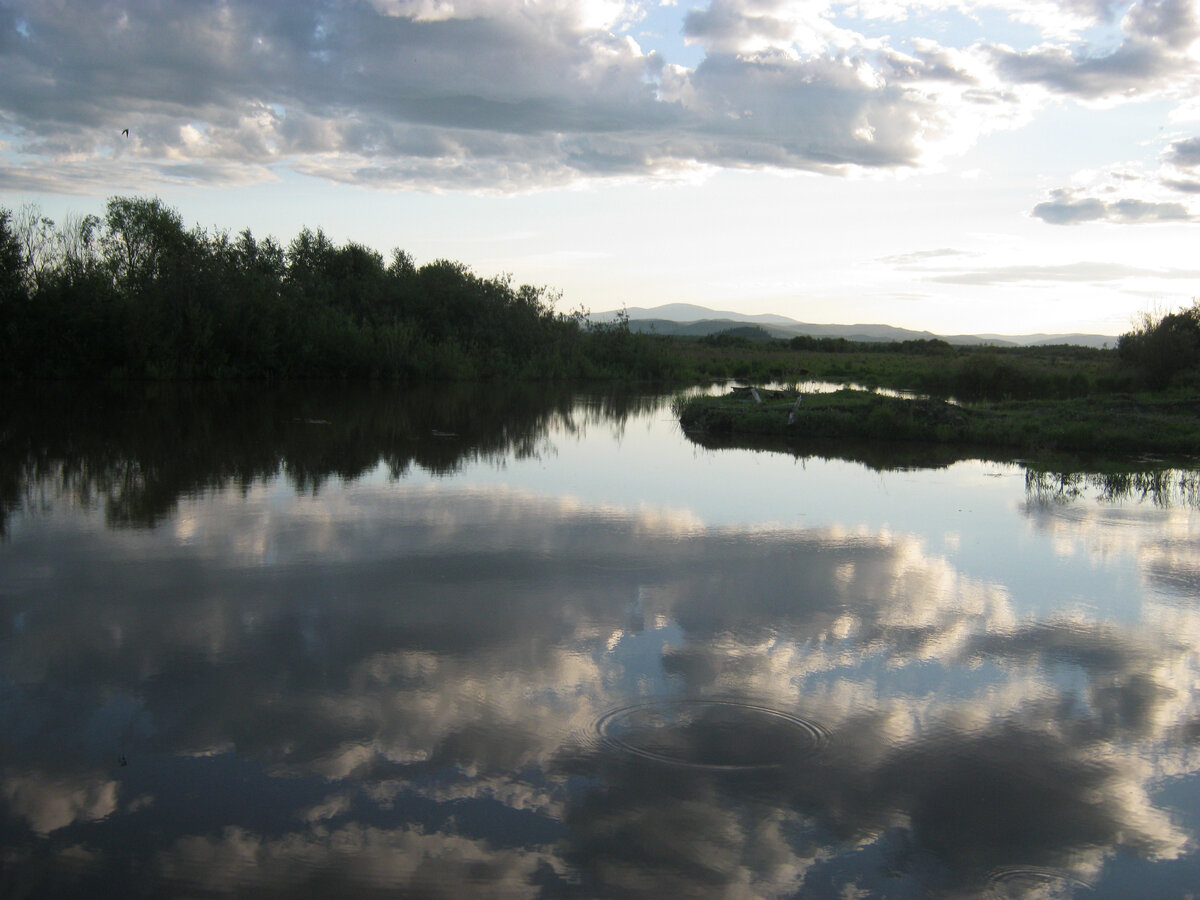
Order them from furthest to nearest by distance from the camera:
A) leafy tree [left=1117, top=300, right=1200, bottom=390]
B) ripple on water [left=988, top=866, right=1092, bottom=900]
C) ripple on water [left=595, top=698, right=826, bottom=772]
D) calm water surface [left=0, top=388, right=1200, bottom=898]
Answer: leafy tree [left=1117, top=300, right=1200, bottom=390], ripple on water [left=595, top=698, right=826, bottom=772], calm water surface [left=0, top=388, right=1200, bottom=898], ripple on water [left=988, top=866, right=1092, bottom=900]

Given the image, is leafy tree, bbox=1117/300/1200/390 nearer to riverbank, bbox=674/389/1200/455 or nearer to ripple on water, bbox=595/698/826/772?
riverbank, bbox=674/389/1200/455

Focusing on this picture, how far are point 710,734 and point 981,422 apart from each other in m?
17.3

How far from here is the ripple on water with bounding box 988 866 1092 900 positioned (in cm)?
385

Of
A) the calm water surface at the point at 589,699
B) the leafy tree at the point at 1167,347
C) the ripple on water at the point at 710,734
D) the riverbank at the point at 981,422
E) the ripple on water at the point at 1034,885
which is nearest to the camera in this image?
the ripple on water at the point at 1034,885

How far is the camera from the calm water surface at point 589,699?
4.03 m

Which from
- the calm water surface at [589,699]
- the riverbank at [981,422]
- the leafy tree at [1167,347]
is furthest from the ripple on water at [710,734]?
the leafy tree at [1167,347]

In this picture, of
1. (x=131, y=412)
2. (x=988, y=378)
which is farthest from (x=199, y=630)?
(x=988, y=378)

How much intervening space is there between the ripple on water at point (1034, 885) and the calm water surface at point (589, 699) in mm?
16

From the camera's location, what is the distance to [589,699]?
5590 millimetres

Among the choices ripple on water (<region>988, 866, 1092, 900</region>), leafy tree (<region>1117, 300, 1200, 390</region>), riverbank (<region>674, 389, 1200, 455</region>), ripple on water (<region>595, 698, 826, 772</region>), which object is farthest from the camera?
leafy tree (<region>1117, 300, 1200, 390</region>)

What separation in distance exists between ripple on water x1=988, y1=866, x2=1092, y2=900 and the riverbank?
1666 centimetres

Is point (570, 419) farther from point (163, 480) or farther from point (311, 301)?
point (311, 301)

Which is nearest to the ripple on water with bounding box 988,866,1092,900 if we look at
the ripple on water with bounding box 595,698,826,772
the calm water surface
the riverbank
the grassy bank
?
the calm water surface

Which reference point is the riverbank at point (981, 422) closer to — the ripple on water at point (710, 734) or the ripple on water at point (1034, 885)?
the ripple on water at point (710, 734)
